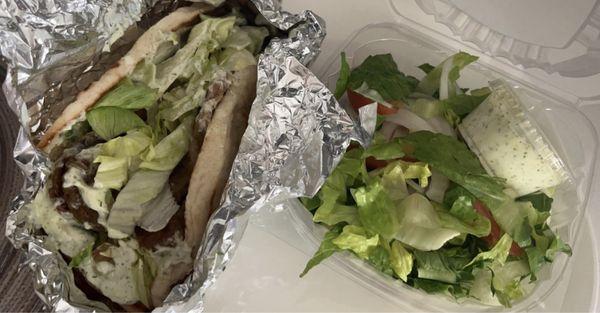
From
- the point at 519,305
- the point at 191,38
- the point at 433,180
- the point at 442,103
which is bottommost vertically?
the point at 519,305

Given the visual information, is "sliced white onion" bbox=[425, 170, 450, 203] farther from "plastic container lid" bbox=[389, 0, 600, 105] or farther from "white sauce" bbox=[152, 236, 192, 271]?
"white sauce" bbox=[152, 236, 192, 271]

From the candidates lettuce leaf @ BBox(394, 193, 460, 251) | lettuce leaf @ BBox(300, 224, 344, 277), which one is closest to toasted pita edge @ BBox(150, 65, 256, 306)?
lettuce leaf @ BBox(300, 224, 344, 277)

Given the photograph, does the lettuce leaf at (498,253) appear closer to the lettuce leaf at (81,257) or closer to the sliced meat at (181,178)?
the sliced meat at (181,178)

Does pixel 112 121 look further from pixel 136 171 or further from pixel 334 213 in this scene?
pixel 334 213

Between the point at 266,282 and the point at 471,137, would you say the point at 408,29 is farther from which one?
the point at 266,282

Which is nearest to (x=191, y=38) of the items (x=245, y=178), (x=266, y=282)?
(x=245, y=178)
